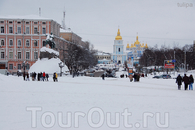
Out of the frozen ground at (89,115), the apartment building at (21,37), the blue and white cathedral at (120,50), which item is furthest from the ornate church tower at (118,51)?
the frozen ground at (89,115)

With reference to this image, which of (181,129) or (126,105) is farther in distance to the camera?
(126,105)

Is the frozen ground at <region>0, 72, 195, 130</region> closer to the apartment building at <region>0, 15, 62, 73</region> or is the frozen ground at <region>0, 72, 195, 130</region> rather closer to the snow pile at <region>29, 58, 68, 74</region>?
the snow pile at <region>29, 58, 68, 74</region>

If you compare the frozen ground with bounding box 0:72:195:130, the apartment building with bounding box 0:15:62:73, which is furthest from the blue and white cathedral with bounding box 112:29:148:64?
the frozen ground with bounding box 0:72:195:130

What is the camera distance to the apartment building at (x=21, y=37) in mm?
58094

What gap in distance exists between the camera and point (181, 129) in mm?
8250

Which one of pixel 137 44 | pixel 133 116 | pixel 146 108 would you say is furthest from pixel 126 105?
pixel 137 44

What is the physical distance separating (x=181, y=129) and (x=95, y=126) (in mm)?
2991

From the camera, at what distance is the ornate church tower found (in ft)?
523

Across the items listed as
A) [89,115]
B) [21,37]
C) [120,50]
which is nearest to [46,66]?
[21,37]

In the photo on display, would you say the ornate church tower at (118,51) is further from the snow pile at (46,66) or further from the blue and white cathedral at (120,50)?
the snow pile at (46,66)

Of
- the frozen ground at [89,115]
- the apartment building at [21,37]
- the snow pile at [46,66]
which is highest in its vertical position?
the apartment building at [21,37]

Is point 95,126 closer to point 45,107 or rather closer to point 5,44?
point 45,107

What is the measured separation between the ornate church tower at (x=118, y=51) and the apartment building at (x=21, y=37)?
10240 cm

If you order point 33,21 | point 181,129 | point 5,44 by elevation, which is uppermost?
point 33,21
